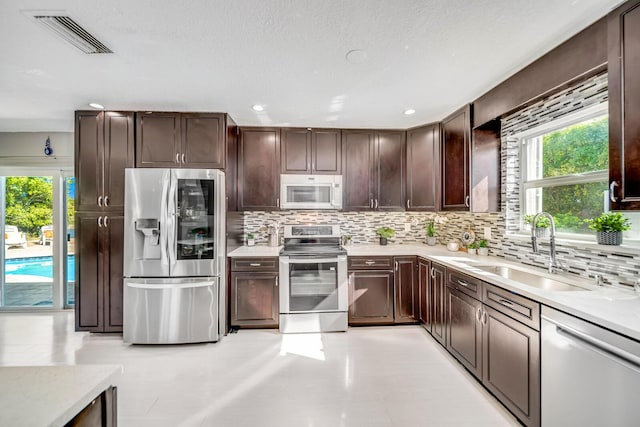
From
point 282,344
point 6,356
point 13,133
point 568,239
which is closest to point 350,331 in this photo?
point 282,344

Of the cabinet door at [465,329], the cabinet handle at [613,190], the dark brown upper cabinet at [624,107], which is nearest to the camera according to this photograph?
the dark brown upper cabinet at [624,107]

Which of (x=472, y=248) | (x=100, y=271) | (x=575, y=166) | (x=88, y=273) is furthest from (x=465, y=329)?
(x=88, y=273)

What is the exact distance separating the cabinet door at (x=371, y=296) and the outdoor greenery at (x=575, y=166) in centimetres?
166

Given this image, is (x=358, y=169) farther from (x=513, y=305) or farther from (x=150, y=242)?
(x=150, y=242)

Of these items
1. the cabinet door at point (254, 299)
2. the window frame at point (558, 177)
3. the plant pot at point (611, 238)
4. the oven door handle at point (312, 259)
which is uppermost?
the window frame at point (558, 177)

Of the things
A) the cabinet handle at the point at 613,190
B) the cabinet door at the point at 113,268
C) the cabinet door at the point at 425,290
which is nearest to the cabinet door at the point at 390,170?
the cabinet door at the point at 425,290

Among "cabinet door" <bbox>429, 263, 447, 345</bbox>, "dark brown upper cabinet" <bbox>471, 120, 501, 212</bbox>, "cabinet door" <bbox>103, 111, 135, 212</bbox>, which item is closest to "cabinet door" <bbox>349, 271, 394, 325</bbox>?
"cabinet door" <bbox>429, 263, 447, 345</bbox>

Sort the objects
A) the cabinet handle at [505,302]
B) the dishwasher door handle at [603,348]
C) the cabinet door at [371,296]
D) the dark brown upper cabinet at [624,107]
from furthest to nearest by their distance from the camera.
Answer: the cabinet door at [371,296] < the cabinet handle at [505,302] < the dark brown upper cabinet at [624,107] < the dishwasher door handle at [603,348]

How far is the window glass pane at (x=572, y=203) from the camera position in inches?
81.5

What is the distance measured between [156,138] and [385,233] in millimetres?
2900

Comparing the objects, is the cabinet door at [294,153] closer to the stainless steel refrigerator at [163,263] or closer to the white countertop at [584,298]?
the stainless steel refrigerator at [163,263]

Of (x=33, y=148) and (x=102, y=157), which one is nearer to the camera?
(x=102, y=157)

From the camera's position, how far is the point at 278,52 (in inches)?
79.4

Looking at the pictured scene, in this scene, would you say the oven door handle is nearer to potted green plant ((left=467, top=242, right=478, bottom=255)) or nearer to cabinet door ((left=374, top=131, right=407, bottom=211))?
cabinet door ((left=374, top=131, right=407, bottom=211))
